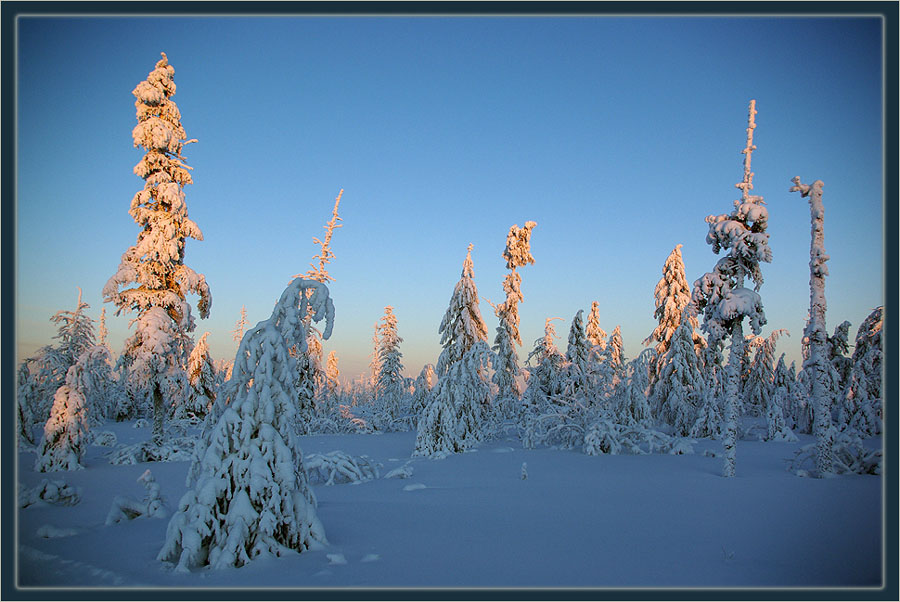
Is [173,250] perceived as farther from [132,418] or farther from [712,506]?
[132,418]

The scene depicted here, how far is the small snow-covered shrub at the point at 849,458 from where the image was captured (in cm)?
1380

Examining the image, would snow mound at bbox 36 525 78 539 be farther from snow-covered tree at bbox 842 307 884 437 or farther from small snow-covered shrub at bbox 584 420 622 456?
snow-covered tree at bbox 842 307 884 437

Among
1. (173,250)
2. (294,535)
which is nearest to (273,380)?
(294,535)

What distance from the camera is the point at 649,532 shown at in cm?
779

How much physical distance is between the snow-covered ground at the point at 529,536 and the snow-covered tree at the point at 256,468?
269mm

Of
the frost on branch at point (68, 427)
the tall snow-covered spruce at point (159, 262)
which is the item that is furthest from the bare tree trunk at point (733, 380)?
the frost on branch at point (68, 427)

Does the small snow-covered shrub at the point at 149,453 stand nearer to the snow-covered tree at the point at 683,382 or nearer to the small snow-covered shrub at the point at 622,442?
the small snow-covered shrub at the point at 622,442

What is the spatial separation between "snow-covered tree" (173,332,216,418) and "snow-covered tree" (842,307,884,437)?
107 ft

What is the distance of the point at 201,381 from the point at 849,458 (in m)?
30.9

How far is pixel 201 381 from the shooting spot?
30094mm

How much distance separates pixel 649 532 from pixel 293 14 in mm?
8711

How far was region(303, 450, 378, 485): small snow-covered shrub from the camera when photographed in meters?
12.7

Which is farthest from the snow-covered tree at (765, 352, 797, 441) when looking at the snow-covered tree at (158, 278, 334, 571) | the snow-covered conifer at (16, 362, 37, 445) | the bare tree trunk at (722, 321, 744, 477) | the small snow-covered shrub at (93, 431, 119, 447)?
the snow-covered conifer at (16, 362, 37, 445)

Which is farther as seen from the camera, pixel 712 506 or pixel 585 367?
pixel 585 367
